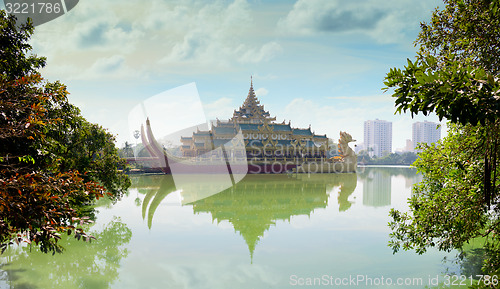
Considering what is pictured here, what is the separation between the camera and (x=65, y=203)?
4281 millimetres

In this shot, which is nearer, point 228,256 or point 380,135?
point 228,256

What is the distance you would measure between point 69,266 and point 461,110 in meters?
8.51

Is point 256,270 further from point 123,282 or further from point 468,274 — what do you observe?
point 468,274

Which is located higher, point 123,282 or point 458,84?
point 458,84

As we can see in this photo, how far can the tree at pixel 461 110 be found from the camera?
9.71 feet

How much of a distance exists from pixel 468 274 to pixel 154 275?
23.5 ft

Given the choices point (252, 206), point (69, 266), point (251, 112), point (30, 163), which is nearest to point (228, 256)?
point (69, 266)

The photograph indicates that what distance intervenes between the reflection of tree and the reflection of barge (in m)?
29.5

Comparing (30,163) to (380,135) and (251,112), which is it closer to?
(251,112)

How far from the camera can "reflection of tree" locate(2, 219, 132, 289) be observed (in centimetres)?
653

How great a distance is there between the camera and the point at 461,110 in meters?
2.96

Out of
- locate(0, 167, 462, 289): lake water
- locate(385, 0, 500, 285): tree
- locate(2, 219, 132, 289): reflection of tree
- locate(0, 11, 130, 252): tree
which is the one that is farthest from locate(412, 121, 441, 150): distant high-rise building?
locate(0, 11, 130, 252): tree

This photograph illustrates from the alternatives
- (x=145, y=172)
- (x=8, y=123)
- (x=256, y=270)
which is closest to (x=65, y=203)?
(x=8, y=123)

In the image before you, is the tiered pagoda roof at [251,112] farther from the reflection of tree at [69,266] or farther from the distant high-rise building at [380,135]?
the distant high-rise building at [380,135]
